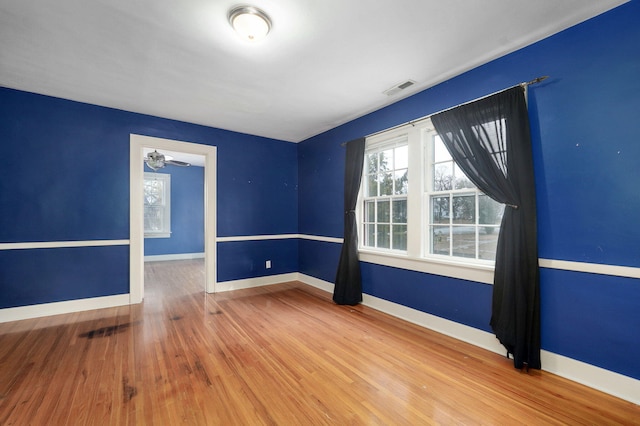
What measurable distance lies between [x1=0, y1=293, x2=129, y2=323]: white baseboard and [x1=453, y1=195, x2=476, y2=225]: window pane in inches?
173

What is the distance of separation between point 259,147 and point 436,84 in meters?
3.12

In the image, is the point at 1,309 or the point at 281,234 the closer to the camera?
the point at 1,309

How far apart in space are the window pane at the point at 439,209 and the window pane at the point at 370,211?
3.02 ft

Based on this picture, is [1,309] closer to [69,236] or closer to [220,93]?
[69,236]

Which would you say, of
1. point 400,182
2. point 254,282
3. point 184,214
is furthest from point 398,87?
point 184,214

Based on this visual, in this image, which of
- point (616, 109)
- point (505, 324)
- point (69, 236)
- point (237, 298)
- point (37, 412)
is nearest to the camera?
point (37, 412)

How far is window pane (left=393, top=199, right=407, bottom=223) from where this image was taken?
11.1 feet

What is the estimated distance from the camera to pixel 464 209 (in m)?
2.80

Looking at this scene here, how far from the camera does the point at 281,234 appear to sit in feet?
17.0

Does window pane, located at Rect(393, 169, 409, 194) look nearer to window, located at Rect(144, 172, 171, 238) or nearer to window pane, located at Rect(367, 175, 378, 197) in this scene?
window pane, located at Rect(367, 175, 378, 197)

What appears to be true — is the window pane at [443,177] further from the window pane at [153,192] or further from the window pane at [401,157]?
the window pane at [153,192]

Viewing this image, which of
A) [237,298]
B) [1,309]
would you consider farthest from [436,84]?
[1,309]

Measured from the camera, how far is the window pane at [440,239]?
117 inches

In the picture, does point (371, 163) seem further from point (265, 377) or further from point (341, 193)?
point (265, 377)
